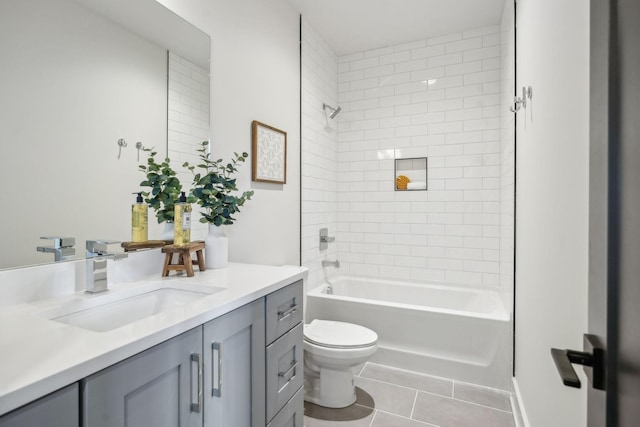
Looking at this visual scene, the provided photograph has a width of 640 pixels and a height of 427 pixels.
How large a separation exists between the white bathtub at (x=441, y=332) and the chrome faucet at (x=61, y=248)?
1.94 m

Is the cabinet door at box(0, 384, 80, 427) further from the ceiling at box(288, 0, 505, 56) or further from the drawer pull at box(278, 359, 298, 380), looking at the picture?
the ceiling at box(288, 0, 505, 56)

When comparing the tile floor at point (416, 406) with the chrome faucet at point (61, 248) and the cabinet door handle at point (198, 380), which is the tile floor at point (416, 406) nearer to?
the cabinet door handle at point (198, 380)

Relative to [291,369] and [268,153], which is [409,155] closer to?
[268,153]

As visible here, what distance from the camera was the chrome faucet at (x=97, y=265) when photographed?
4.02ft

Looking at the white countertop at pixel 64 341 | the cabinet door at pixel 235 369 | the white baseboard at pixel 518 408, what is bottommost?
the white baseboard at pixel 518 408

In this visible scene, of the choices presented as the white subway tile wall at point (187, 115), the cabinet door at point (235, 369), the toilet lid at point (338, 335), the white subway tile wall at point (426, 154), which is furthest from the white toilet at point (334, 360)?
the white subway tile wall at point (426, 154)

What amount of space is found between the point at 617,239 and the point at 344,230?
3.05m

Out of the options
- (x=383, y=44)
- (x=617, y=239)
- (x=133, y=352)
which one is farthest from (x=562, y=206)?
(x=383, y=44)

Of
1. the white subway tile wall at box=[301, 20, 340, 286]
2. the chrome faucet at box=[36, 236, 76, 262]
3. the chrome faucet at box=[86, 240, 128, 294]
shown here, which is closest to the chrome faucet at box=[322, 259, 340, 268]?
the white subway tile wall at box=[301, 20, 340, 286]

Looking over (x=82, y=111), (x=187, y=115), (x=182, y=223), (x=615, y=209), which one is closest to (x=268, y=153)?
(x=187, y=115)

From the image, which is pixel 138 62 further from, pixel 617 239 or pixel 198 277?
pixel 617 239

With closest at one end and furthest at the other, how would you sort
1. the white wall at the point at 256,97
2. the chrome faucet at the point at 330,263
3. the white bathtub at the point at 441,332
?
the white wall at the point at 256,97, the white bathtub at the point at 441,332, the chrome faucet at the point at 330,263

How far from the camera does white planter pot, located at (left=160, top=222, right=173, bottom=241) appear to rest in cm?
163

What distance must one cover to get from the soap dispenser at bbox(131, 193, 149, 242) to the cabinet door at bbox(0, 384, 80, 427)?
2.91 feet
